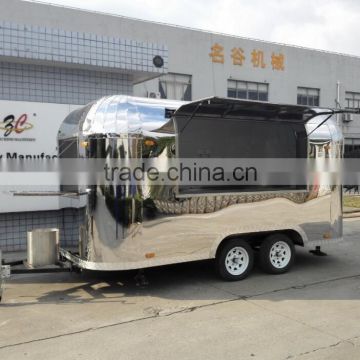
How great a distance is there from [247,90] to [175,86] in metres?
4.24

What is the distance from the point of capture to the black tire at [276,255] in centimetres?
749

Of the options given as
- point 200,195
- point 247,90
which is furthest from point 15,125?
point 247,90

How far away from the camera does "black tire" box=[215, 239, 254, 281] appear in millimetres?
7053

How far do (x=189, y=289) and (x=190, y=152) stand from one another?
6.46 ft

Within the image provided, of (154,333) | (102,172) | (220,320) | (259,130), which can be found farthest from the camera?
(259,130)

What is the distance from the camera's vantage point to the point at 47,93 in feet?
30.6

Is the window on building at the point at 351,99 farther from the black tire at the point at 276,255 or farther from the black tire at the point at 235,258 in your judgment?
the black tire at the point at 235,258

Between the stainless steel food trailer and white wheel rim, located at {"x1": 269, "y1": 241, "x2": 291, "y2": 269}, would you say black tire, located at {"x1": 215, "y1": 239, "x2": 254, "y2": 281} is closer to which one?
the stainless steel food trailer

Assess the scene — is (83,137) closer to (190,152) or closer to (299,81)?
(190,152)

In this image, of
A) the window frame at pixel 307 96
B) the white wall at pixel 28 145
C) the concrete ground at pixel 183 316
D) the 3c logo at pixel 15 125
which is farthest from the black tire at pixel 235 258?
the window frame at pixel 307 96

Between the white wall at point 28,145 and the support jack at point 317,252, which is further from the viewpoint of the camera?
the support jack at point 317,252

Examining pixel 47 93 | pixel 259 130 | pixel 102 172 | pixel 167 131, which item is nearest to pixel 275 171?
pixel 259 130

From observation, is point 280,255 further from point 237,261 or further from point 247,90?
point 247,90

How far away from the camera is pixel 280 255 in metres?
7.65
